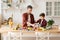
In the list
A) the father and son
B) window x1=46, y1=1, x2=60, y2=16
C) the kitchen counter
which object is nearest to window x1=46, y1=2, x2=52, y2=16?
window x1=46, y1=1, x2=60, y2=16

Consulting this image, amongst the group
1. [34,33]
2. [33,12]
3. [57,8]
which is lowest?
[34,33]

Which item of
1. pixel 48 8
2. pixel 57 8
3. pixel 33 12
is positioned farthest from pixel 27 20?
pixel 57 8

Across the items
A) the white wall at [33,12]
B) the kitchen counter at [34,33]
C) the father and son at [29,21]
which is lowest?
the kitchen counter at [34,33]

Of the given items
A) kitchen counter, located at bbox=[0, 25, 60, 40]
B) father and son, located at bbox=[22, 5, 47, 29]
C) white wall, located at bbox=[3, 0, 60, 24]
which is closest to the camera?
kitchen counter, located at bbox=[0, 25, 60, 40]

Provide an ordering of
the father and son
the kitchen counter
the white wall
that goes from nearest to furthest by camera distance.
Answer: the kitchen counter → the father and son → the white wall

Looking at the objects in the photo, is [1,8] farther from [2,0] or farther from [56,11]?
[56,11]

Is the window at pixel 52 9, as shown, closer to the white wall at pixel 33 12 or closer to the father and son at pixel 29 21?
the white wall at pixel 33 12

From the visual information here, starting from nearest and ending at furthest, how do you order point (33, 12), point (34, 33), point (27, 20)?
point (34, 33) → point (27, 20) → point (33, 12)

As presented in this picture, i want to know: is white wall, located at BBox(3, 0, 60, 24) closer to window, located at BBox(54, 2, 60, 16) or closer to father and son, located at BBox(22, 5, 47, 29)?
window, located at BBox(54, 2, 60, 16)

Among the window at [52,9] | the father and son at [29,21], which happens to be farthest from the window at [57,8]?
the father and son at [29,21]

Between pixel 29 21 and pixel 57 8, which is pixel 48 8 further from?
pixel 29 21

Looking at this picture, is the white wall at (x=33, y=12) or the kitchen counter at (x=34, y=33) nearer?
the kitchen counter at (x=34, y=33)

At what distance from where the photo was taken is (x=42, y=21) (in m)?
4.43

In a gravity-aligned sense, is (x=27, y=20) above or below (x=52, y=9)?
below
